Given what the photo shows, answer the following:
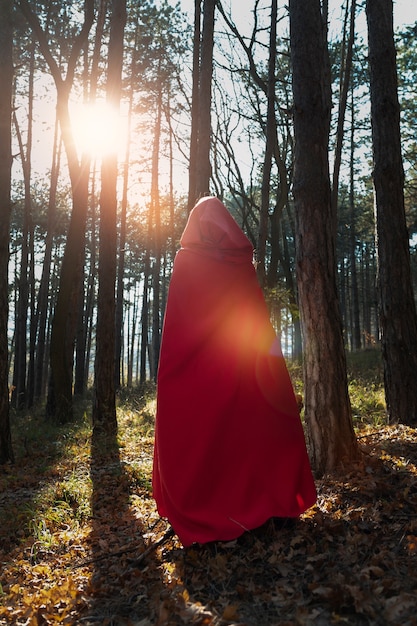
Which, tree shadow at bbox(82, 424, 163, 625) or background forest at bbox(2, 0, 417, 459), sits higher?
background forest at bbox(2, 0, 417, 459)

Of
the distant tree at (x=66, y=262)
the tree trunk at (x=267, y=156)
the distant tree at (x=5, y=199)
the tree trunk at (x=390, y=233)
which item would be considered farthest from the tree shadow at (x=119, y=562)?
the tree trunk at (x=267, y=156)

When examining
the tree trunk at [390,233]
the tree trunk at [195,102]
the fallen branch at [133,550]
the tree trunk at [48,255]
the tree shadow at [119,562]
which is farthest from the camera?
the tree trunk at [48,255]

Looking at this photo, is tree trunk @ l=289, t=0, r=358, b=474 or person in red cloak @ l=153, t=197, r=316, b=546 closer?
person in red cloak @ l=153, t=197, r=316, b=546

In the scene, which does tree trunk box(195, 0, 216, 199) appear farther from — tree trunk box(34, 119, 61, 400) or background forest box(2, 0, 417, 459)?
tree trunk box(34, 119, 61, 400)

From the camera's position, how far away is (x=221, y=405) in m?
3.66

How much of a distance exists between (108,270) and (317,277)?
605 cm

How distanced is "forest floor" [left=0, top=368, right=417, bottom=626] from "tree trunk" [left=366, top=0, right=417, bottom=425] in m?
1.19

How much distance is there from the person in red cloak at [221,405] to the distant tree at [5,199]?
16.7ft

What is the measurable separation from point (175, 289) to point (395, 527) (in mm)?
2412

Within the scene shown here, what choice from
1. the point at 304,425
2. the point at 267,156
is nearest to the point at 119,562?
the point at 304,425

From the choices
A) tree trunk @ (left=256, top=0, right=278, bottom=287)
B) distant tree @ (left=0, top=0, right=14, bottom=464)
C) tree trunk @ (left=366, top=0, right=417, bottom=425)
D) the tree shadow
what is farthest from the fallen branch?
tree trunk @ (left=256, top=0, right=278, bottom=287)

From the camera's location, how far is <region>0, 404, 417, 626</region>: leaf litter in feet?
9.09

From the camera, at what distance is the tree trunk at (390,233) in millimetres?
6727

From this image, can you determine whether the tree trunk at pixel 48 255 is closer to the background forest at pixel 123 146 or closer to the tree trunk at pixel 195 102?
the background forest at pixel 123 146
